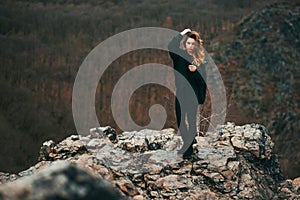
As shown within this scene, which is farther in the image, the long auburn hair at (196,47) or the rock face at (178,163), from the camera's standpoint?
the long auburn hair at (196,47)

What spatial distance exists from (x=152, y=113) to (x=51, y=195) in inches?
388

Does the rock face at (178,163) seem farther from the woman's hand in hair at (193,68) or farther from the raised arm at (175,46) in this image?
the raised arm at (175,46)

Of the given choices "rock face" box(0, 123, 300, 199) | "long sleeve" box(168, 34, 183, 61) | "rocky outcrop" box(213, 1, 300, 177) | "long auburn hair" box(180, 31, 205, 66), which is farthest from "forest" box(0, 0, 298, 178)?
"long sleeve" box(168, 34, 183, 61)

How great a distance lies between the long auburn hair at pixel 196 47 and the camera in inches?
328

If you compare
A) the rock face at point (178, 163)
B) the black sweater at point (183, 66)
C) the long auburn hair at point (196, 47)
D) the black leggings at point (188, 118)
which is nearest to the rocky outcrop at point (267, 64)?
the rock face at point (178, 163)

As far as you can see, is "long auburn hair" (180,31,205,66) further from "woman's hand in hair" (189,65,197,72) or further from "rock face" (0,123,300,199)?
"rock face" (0,123,300,199)

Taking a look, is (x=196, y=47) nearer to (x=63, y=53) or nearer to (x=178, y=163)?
(x=178, y=163)

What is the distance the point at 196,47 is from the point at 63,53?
192 feet

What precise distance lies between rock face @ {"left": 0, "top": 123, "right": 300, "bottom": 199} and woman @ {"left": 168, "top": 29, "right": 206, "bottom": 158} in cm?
36

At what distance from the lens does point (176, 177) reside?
8125 millimetres

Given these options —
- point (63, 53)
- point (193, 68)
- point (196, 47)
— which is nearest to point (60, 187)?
point (193, 68)

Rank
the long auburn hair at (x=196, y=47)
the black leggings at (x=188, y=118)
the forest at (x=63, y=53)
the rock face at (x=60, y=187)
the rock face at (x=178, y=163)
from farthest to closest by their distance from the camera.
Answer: the forest at (x=63, y=53) < the black leggings at (x=188, y=118) < the long auburn hair at (x=196, y=47) < the rock face at (x=178, y=163) < the rock face at (x=60, y=187)

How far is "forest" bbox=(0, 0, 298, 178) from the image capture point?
157 ft

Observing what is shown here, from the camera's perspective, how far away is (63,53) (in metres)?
65.6
